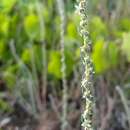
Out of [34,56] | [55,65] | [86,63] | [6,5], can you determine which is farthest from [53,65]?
[86,63]

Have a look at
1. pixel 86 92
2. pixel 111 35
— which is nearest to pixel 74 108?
pixel 111 35

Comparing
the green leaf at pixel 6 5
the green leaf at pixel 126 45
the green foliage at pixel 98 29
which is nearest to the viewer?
the green leaf at pixel 126 45

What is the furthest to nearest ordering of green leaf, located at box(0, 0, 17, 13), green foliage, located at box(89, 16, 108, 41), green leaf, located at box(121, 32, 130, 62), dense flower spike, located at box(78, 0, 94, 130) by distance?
green leaf, located at box(0, 0, 17, 13)
green foliage, located at box(89, 16, 108, 41)
green leaf, located at box(121, 32, 130, 62)
dense flower spike, located at box(78, 0, 94, 130)

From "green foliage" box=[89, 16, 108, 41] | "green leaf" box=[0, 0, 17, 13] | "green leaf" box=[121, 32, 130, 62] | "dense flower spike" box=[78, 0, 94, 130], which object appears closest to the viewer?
"dense flower spike" box=[78, 0, 94, 130]

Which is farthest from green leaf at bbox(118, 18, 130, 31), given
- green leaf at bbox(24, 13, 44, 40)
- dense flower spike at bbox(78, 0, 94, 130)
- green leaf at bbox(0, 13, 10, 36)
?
dense flower spike at bbox(78, 0, 94, 130)

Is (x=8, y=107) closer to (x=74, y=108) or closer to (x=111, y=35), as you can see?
(x=74, y=108)

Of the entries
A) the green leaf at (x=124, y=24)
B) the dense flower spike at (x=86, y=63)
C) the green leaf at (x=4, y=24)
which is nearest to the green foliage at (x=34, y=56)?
the green leaf at (x=4, y=24)

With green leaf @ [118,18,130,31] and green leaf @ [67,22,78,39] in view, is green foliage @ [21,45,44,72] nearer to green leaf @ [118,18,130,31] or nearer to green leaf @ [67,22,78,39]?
green leaf @ [67,22,78,39]

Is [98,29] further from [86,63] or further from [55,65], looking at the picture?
[86,63]

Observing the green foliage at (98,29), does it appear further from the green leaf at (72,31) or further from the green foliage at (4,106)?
the green foliage at (4,106)
